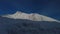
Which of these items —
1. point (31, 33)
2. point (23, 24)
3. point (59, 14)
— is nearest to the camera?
point (31, 33)

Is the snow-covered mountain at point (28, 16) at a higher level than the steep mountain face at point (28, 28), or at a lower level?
higher

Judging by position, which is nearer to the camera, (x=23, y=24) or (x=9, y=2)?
(x=23, y=24)

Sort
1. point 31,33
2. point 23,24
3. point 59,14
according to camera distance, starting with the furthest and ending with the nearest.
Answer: point 59,14
point 23,24
point 31,33

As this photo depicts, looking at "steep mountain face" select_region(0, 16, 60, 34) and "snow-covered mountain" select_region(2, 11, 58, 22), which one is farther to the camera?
"snow-covered mountain" select_region(2, 11, 58, 22)

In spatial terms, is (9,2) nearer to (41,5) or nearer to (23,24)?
(41,5)

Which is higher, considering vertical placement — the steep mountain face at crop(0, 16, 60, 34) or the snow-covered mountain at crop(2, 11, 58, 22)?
the snow-covered mountain at crop(2, 11, 58, 22)

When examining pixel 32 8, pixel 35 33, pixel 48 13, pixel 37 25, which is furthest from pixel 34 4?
pixel 35 33

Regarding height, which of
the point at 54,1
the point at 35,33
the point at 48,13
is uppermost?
the point at 54,1

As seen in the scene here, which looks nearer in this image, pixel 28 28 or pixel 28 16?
pixel 28 28

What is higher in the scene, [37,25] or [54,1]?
[54,1]

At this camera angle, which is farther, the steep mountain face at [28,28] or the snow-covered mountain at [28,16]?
the snow-covered mountain at [28,16]
